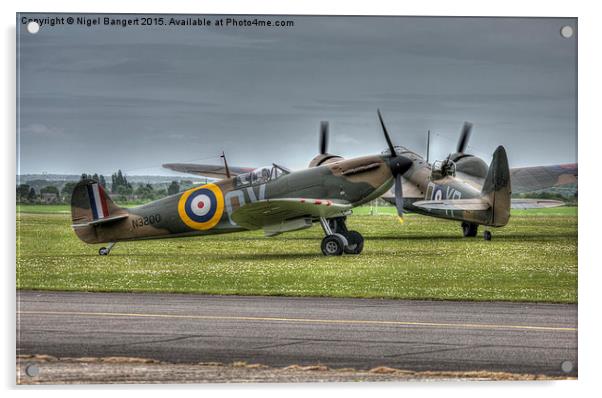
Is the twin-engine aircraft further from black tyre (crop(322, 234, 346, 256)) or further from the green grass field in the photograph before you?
the green grass field

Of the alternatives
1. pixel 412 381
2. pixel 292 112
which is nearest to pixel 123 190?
pixel 292 112

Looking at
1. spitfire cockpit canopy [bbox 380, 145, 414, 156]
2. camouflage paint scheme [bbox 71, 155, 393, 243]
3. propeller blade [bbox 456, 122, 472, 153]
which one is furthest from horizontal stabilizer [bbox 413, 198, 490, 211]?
propeller blade [bbox 456, 122, 472, 153]

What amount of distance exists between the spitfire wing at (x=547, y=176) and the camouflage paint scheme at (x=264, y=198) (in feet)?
10.9

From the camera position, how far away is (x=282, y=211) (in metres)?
20.7

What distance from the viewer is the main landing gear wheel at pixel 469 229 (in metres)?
21.6

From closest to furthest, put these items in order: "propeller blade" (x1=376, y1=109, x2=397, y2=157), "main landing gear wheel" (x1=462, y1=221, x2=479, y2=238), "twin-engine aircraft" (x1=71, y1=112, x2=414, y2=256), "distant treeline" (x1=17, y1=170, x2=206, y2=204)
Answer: "distant treeline" (x1=17, y1=170, x2=206, y2=204) < "propeller blade" (x1=376, y1=109, x2=397, y2=157) < "twin-engine aircraft" (x1=71, y1=112, x2=414, y2=256) < "main landing gear wheel" (x1=462, y1=221, x2=479, y2=238)

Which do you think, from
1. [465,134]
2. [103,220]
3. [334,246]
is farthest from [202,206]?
[465,134]

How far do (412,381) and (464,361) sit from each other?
0.65 metres

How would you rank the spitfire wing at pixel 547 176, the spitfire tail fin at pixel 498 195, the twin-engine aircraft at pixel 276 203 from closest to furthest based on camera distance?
1. the spitfire wing at pixel 547 176
2. the twin-engine aircraft at pixel 276 203
3. the spitfire tail fin at pixel 498 195

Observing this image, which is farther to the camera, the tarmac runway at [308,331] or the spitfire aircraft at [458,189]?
the spitfire aircraft at [458,189]

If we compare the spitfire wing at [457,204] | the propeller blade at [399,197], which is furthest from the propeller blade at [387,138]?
the spitfire wing at [457,204]

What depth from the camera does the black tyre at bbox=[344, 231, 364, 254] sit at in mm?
21359

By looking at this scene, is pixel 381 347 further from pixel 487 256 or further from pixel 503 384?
pixel 487 256

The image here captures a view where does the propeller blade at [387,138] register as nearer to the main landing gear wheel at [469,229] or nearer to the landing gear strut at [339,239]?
the landing gear strut at [339,239]
